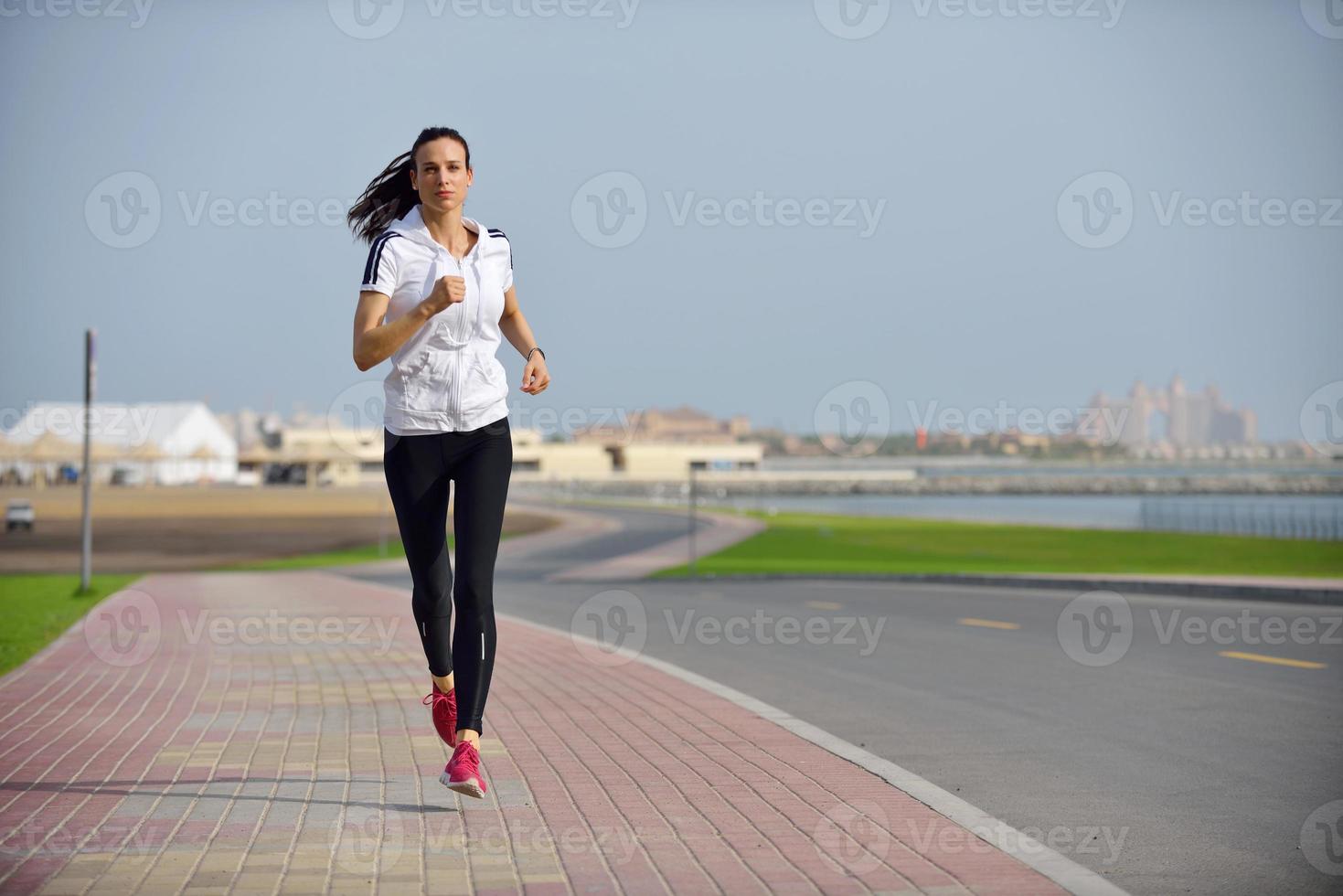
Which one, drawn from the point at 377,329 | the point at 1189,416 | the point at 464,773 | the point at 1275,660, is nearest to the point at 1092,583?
the point at 1275,660

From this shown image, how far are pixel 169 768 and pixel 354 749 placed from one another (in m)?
0.85

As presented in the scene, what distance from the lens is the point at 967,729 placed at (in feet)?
26.1

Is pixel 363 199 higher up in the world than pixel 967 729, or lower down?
higher up

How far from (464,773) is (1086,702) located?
202 inches

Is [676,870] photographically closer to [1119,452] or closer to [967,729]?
[967,729]

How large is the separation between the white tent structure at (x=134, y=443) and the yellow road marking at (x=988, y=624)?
9648cm

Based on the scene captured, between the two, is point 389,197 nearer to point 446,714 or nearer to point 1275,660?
point 446,714

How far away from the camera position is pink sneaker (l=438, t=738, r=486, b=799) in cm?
512

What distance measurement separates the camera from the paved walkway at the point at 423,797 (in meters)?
4.34

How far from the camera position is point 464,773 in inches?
202

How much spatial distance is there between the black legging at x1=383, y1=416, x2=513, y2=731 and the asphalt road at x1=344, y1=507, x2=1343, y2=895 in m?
2.07

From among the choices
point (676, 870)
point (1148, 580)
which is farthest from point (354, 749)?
point (1148, 580)

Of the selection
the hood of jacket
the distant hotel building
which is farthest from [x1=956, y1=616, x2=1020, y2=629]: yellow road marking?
the distant hotel building

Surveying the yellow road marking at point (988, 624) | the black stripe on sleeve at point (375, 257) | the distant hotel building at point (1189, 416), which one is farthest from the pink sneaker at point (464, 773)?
the distant hotel building at point (1189, 416)
